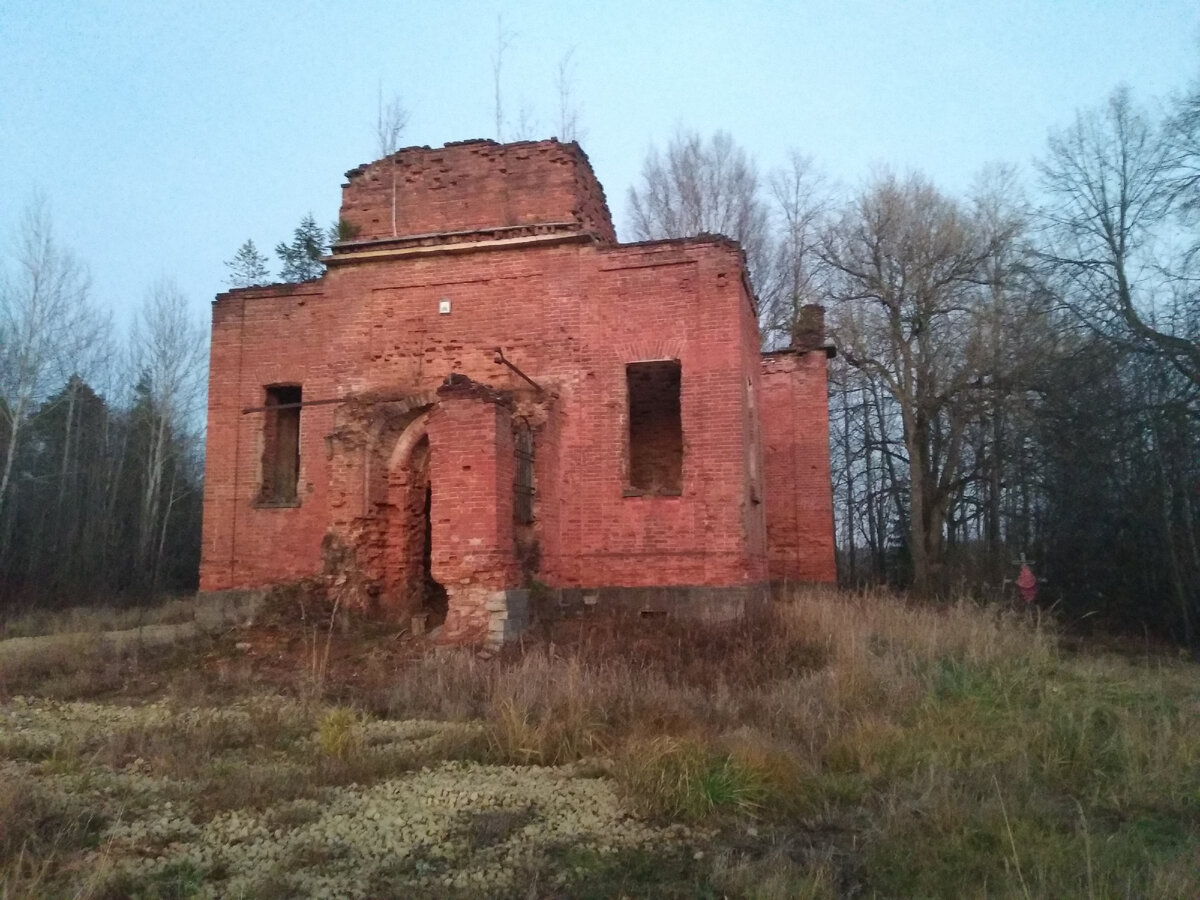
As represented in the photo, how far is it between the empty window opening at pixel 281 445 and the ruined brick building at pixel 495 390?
37mm

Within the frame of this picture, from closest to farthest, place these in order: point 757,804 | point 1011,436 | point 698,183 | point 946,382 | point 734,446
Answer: point 757,804
point 734,446
point 1011,436
point 946,382
point 698,183

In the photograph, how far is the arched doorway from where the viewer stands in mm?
13586

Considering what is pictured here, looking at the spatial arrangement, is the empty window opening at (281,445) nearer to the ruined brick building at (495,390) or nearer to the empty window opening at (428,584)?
the ruined brick building at (495,390)

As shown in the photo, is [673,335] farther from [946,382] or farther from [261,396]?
[946,382]

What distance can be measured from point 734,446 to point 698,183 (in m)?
20.3

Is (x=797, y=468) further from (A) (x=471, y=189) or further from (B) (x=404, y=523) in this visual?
(A) (x=471, y=189)

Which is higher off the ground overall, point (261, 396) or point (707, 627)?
point (261, 396)

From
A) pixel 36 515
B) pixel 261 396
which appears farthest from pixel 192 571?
pixel 261 396

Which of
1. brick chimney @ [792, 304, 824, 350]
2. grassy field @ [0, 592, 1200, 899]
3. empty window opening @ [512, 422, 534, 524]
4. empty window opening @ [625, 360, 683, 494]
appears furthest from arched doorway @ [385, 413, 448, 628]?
brick chimney @ [792, 304, 824, 350]

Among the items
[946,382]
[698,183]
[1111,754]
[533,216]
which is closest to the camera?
[1111,754]

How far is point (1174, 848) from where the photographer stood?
466 centimetres

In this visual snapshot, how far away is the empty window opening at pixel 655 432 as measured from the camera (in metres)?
16.1

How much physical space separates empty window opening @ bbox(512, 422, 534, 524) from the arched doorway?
1.81 m

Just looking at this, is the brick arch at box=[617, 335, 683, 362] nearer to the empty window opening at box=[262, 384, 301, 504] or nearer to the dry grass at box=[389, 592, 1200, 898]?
the dry grass at box=[389, 592, 1200, 898]
